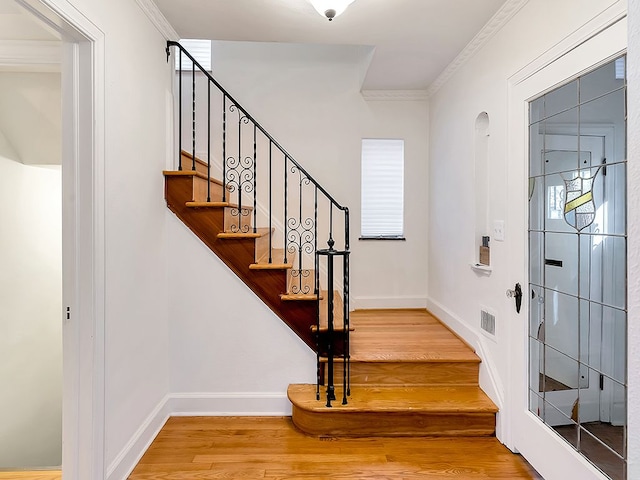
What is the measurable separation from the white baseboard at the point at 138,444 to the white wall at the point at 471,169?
2.24m

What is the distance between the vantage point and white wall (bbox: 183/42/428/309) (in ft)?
12.5

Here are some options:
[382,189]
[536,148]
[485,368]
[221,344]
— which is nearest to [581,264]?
[536,148]

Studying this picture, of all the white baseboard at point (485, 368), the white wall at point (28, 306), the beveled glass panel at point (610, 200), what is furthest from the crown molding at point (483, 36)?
the white wall at point (28, 306)

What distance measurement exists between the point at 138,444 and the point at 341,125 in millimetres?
3272

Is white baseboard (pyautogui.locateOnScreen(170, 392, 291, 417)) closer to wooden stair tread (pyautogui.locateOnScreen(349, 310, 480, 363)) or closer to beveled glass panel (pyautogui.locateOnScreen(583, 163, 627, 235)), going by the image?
wooden stair tread (pyautogui.locateOnScreen(349, 310, 480, 363))

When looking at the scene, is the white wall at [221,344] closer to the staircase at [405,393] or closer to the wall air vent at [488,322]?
the staircase at [405,393]

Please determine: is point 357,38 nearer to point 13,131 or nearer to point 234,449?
point 13,131

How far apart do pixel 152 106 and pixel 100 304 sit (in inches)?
53.1

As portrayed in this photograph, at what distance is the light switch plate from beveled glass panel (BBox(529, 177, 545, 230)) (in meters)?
0.29

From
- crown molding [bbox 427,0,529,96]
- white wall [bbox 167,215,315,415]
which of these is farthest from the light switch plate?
white wall [bbox 167,215,315,415]

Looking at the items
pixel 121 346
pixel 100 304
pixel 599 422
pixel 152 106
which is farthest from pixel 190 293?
pixel 599 422

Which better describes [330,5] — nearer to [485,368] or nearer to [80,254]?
[80,254]

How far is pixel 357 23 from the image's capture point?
246cm

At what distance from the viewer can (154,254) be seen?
2424 mm
